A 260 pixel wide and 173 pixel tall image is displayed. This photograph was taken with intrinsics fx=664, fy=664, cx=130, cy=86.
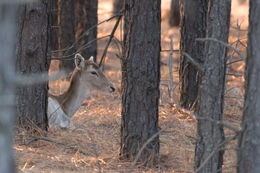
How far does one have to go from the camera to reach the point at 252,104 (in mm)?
6035

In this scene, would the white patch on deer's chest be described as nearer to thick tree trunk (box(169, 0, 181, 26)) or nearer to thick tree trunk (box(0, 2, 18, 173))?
thick tree trunk (box(0, 2, 18, 173))

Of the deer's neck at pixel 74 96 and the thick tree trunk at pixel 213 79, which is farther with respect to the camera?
the deer's neck at pixel 74 96

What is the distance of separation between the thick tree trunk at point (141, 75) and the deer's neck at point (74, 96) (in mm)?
3405

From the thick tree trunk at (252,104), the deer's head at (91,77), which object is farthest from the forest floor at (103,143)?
the deer's head at (91,77)

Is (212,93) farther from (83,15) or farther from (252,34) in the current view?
(83,15)

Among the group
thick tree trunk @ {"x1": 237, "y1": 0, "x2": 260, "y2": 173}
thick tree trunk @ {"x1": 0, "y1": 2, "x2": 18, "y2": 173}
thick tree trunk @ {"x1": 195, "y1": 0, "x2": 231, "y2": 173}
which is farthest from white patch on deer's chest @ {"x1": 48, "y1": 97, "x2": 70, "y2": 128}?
thick tree trunk @ {"x1": 0, "y1": 2, "x2": 18, "y2": 173}

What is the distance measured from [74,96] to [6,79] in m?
7.69

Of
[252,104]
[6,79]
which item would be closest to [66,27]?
[252,104]

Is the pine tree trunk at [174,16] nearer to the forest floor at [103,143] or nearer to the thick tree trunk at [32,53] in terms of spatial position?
the forest floor at [103,143]

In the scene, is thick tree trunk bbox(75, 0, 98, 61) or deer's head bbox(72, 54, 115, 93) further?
thick tree trunk bbox(75, 0, 98, 61)

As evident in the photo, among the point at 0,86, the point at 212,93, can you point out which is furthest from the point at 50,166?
the point at 0,86

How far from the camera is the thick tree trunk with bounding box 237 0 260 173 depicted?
5.96 meters

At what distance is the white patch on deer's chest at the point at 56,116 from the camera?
35.8 feet

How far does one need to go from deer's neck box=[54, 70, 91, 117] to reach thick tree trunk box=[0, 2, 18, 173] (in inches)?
290
